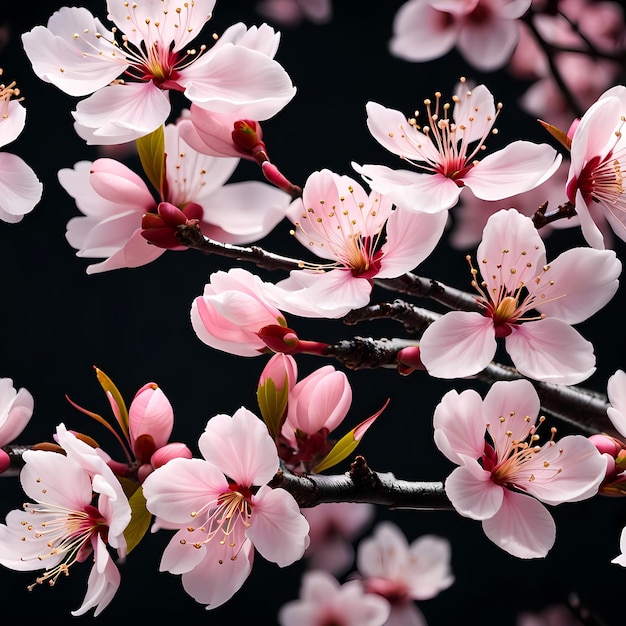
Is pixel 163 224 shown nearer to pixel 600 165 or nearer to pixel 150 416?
pixel 150 416

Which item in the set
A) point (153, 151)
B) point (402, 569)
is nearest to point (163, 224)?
point (153, 151)

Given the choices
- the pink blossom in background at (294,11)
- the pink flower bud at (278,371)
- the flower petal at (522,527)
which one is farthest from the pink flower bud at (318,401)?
the pink blossom in background at (294,11)

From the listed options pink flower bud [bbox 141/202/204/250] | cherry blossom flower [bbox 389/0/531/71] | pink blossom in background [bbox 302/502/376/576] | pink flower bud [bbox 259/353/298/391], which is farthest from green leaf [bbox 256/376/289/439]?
pink blossom in background [bbox 302/502/376/576]

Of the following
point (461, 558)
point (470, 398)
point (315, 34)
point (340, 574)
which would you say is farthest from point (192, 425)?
point (470, 398)

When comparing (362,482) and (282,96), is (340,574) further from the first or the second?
(282,96)

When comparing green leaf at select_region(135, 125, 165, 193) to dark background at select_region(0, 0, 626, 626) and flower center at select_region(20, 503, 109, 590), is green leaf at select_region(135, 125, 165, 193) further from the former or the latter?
dark background at select_region(0, 0, 626, 626)
